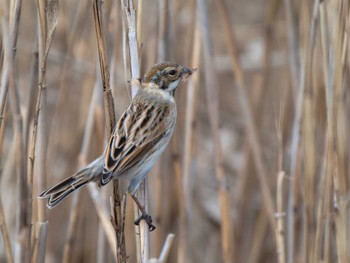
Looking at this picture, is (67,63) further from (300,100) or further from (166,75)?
(300,100)

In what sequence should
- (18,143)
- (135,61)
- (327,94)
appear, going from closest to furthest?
1. (18,143)
2. (135,61)
3. (327,94)

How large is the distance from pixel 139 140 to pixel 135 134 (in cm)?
3

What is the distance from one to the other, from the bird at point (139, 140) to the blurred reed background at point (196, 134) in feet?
0.42

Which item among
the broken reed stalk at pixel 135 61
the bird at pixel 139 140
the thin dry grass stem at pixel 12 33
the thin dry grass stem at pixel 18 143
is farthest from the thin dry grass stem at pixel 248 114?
the thin dry grass stem at pixel 18 143

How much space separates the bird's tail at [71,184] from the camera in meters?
2.36

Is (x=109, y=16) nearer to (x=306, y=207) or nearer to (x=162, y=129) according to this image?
(x=162, y=129)

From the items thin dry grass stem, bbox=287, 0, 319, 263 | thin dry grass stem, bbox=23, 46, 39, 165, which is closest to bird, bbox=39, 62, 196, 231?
thin dry grass stem, bbox=23, 46, 39, 165

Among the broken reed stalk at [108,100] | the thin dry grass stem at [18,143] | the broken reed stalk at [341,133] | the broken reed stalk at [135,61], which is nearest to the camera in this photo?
the thin dry grass stem at [18,143]

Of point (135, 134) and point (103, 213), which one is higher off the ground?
point (135, 134)

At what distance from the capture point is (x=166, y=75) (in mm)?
2852

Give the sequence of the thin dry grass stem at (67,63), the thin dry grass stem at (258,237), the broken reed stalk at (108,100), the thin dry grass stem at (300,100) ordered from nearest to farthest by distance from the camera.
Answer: the broken reed stalk at (108,100) → the thin dry grass stem at (300,100) → the thin dry grass stem at (67,63) → the thin dry grass stem at (258,237)

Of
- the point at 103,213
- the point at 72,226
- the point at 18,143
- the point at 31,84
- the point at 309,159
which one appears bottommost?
the point at 72,226

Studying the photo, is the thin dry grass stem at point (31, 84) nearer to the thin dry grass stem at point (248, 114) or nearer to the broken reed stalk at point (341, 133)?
the broken reed stalk at point (341, 133)

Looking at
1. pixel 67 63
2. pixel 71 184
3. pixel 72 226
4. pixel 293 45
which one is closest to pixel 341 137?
pixel 293 45
